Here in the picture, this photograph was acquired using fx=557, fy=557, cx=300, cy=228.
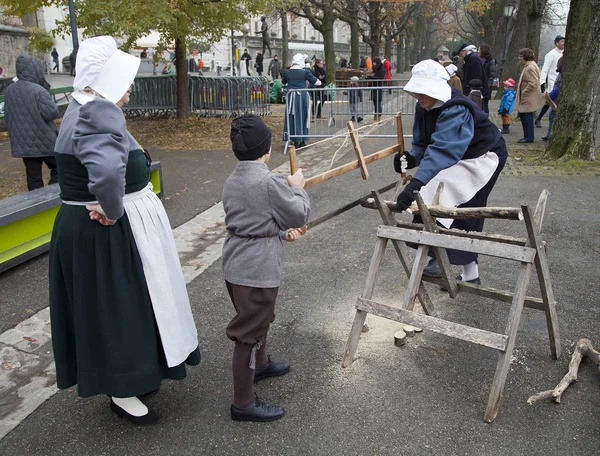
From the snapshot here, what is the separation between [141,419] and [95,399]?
1.47ft

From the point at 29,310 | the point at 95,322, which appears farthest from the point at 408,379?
the point at 29,310

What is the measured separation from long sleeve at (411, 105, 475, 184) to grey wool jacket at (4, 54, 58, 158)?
4.78 m

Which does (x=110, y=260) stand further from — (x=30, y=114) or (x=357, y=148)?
(x=30, y=114)

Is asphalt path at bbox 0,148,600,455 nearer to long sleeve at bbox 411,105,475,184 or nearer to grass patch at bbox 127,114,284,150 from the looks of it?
long sleeve at bbox 411,105,475,184

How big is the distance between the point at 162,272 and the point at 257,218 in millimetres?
556

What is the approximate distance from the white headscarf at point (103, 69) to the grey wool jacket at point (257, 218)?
2.20ft

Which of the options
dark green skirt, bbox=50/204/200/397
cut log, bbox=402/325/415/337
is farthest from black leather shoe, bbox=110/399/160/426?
cut log, bbox=402/325/415/337

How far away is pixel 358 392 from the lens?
3139 millimetres

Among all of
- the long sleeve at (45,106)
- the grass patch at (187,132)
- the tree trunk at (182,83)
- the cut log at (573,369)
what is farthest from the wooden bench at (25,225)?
the tree trunk at (182,83)

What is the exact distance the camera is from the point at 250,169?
2652mm

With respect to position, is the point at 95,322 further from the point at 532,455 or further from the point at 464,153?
the point at 464,153

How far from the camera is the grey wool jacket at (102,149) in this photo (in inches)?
94.0

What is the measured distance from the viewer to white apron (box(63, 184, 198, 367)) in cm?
269

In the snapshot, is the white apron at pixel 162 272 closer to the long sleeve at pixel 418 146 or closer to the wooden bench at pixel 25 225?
the long sleeve at pixel 418 146
